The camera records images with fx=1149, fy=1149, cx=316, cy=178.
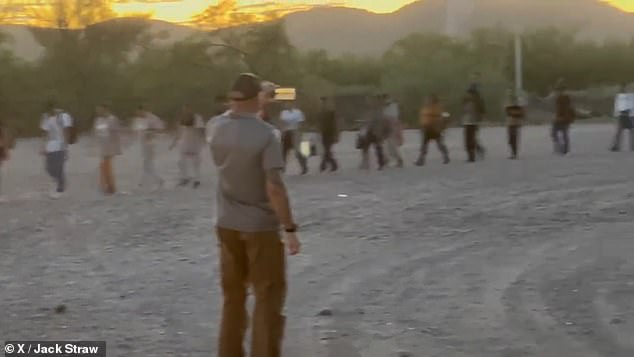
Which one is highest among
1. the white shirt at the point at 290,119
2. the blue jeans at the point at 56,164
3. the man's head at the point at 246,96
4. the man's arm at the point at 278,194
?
the man's head at the point at 246,96

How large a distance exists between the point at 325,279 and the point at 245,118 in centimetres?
369

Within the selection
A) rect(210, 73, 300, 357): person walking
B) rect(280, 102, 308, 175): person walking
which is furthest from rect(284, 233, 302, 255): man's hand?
rect(280, 102, 308, 175): person walking

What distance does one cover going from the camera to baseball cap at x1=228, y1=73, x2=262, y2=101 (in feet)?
20.9

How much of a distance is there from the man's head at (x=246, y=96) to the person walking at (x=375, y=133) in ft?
51.0

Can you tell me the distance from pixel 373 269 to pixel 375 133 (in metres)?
11.8

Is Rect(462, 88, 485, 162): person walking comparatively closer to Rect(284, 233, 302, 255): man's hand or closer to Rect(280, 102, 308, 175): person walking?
Rect(280, 102, 308, 175): person walking

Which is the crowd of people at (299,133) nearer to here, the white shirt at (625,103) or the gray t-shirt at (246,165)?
the white shirt at (625,103)

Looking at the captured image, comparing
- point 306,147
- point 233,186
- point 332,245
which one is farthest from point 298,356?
point 306,147

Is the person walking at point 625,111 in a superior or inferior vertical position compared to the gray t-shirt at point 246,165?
inferior

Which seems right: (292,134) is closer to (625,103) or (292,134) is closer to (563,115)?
(563,115)

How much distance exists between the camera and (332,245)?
39.3ft

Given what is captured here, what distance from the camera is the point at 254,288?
21.1 feet

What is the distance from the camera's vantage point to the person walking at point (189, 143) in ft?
62.5

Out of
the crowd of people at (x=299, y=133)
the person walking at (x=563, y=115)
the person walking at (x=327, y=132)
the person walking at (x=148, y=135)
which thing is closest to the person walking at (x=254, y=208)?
the crowd of people at (x=299, y=133)
